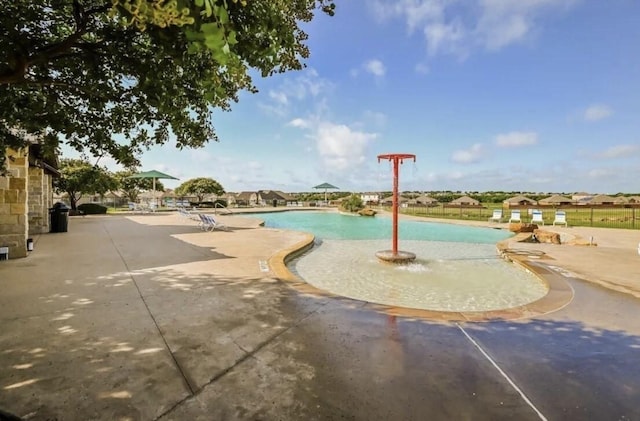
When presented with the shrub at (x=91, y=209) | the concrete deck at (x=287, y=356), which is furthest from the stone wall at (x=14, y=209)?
the shrub at (x=91, y=209)

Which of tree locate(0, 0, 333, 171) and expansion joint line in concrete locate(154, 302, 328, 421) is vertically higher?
tree locate(0, 0, 333, 171)

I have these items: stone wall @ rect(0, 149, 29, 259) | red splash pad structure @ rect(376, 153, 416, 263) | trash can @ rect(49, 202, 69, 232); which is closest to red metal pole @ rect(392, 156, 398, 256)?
red splash pad structure @ rect(376, 153, 416, 263)

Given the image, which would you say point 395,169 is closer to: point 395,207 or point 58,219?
point 395,207

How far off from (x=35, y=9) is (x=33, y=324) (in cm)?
326

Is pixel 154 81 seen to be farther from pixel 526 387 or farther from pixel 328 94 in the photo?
pixel 328 94

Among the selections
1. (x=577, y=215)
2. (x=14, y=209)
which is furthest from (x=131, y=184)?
(x=577, y=215)

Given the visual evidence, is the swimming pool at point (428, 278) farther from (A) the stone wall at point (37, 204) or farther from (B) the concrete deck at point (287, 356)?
(A) the stone wall at point (37, 204)

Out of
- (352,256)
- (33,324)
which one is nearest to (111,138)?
(33,324)

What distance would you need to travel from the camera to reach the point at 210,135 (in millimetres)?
3934

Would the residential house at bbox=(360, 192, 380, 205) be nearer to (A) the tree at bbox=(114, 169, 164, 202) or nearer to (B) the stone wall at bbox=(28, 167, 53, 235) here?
(A) the tree at bbox=(114, 169, 164, 202)

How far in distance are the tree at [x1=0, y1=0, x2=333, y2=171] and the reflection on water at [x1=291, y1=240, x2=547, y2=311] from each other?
13.1 ft

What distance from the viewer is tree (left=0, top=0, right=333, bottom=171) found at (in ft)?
5.90

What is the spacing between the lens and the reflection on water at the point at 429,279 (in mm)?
5406

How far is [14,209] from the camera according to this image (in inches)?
281
